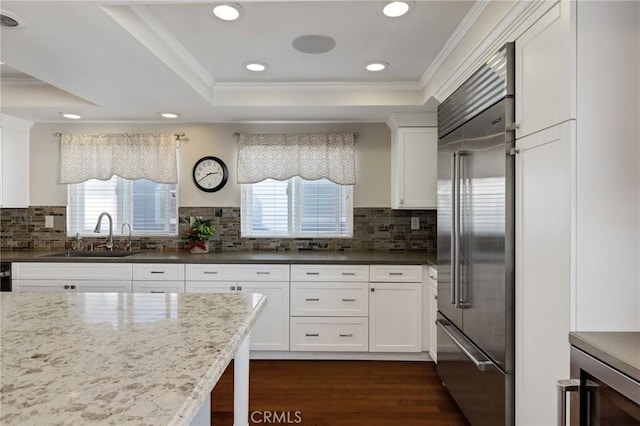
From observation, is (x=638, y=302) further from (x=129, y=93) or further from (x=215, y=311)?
(x=129, y=93)

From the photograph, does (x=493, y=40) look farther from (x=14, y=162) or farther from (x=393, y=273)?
(x=14, y=162)

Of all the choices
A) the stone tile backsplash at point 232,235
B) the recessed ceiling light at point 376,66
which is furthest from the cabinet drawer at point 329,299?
the recessed ceiling light at point 376,66

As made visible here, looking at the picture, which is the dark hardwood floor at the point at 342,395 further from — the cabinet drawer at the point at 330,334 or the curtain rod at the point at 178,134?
the curtain rod at the point at 178,134

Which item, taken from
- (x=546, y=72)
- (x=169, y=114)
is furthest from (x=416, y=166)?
(x=169, y=114)

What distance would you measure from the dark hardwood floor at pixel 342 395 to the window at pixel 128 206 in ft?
5.72

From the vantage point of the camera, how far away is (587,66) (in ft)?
4.37

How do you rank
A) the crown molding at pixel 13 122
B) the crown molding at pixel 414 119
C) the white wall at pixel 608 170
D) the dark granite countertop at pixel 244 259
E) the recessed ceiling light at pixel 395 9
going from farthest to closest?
→ 1. the crown molding at pixel 13 122
2. the crown molding at pixel 414 119
3. the dark granite countertop at pixel 244 259
4. the recessed ceiling light at pixel 395 9
5. the white wall at pixel 608 170

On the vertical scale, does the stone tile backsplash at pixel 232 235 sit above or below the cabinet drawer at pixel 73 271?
above

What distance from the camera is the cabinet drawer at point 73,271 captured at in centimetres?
325

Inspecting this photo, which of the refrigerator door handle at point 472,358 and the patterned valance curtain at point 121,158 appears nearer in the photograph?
the refrigerator door handle at point 472,358


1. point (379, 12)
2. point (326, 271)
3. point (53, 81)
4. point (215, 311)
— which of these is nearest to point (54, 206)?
point (53, 81)

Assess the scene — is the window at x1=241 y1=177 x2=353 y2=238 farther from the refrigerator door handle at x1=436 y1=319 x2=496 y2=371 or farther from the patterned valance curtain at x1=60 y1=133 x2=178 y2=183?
the refrigerator door handle at x1=436 y1=319 x2=496 y2=371

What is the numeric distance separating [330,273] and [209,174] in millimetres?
1660

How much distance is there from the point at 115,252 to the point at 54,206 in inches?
35.1
